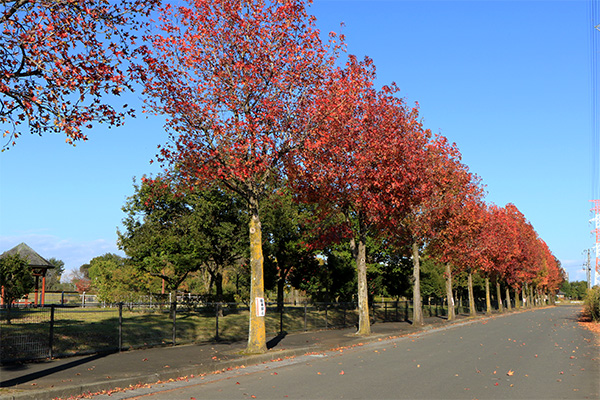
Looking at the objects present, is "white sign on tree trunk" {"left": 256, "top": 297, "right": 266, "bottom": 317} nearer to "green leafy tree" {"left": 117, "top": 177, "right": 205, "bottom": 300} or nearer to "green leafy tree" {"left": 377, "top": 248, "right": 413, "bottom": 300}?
"green leafy tree" {"left": 117, "top": 177, "right": 205, "bottom": 300}

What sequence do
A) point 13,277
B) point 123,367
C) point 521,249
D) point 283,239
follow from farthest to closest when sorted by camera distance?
point 521,249 → point 283,239 → point 13,277 → point 123,367

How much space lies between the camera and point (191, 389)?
10.8 m

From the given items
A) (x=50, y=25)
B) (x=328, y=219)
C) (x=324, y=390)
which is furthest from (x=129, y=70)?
(x=328, y=219)

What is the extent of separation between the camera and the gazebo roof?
4857 centimetres

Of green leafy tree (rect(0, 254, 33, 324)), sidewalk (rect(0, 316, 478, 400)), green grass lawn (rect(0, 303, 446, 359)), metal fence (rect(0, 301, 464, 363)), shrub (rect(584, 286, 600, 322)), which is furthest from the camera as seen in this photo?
shrub (rect(584, 286, 600, 322))

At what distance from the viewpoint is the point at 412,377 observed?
A: 12.1 metres

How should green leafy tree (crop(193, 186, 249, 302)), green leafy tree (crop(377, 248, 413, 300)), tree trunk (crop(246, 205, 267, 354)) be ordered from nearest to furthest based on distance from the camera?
tree trunk (crop(246, 205, 267, 354)), green leafy tree (crop(193, 186, 249, 302)), green leafy tree (crop(377, 248, 413, 300))

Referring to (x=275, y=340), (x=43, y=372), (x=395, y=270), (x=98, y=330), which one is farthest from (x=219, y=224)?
(x=43, y=372)

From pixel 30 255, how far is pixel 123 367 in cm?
4323

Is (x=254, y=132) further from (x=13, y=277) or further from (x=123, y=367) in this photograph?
(x=13, y=277)

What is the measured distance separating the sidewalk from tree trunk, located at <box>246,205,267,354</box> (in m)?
0.45

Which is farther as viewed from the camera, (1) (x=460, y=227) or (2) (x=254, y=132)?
(1) (x=460, y=227)

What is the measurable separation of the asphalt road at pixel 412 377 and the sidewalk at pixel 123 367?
0.46 m

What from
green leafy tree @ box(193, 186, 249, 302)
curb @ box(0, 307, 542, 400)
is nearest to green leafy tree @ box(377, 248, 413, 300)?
green leafy tree @ box(193, 186, 249, 302)
